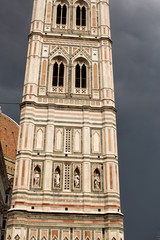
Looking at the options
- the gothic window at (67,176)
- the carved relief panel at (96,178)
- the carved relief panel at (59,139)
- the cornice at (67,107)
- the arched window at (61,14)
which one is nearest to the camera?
the gothic window at (67,176)

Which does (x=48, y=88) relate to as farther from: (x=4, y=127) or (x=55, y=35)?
(x=4, y=127)

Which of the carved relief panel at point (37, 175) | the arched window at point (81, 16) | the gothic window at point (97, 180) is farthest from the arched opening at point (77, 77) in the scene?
the carved relief panel at point (37, 175)

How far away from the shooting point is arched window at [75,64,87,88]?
25.8m

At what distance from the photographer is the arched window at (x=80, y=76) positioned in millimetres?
25839

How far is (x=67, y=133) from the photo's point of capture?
23250mm

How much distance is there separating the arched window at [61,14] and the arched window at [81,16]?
1.20 meters

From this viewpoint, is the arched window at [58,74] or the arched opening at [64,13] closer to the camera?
the arched window at [58,74]

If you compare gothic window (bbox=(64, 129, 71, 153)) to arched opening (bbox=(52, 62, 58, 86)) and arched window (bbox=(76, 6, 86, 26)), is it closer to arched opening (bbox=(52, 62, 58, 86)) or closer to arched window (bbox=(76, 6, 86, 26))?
arched opening (bbox=(52, 62, 58, 86))

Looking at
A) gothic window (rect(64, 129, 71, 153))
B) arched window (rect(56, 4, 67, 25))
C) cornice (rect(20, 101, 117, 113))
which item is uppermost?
arched window (rect(56, 4, 67, 25))

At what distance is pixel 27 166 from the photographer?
21.2 meters

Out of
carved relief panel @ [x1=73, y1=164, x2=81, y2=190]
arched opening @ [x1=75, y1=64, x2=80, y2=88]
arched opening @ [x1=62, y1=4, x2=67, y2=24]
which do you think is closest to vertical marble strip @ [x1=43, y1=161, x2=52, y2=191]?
carved relief panel @ [x1=73, y1=164, x2=81, y2=190]

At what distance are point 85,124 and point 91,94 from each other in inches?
117

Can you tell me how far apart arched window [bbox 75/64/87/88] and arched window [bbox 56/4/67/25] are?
5445mm

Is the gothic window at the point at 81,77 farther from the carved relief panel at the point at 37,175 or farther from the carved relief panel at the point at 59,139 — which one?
the carved relief panel at the point at 37,175
